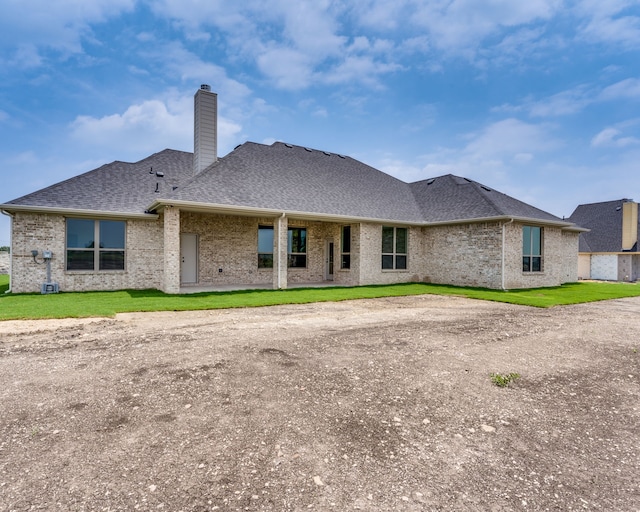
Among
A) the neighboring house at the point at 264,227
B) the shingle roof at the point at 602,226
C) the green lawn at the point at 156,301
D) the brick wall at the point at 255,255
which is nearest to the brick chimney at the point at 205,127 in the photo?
the neighboring house at the point at 264,227

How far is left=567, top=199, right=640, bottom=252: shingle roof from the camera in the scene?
2616 centimetres

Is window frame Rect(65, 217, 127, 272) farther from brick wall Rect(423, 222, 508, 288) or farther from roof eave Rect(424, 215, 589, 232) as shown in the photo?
brick wall Rect(423, 222, 508, 288)

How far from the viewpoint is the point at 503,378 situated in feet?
14.4

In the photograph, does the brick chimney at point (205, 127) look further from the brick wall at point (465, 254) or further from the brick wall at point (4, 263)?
the brick wall at point (4, 263)

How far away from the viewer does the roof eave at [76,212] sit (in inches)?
452

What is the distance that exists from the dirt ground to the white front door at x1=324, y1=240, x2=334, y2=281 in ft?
39.5

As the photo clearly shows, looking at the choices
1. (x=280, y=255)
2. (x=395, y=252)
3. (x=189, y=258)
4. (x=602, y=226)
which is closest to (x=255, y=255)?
(x=280, y=255)

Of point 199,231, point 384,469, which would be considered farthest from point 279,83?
point 384,469

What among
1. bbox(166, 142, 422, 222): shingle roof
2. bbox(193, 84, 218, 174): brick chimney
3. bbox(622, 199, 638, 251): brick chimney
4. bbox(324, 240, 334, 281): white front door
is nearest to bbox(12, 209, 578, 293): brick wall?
bbox(324, 240, 334, 281): white front door

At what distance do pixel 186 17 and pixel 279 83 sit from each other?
520cm

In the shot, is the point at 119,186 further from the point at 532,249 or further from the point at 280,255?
the point at 532,249

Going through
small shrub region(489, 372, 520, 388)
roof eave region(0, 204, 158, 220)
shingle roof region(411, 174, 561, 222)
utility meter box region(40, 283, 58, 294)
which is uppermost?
shingle roof region(411, 174, 561, 222)

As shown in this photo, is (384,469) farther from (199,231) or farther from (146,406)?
(199,231)

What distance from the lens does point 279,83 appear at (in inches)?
677
